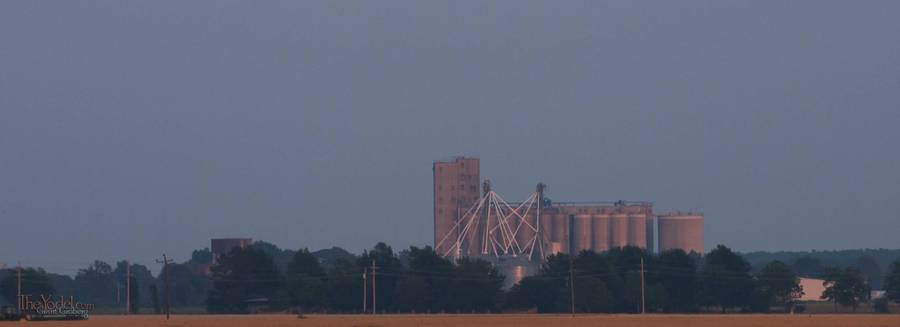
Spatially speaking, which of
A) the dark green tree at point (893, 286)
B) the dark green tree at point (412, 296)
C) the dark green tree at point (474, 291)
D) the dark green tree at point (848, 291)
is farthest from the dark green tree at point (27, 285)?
the dark green tree at point (893, 286)

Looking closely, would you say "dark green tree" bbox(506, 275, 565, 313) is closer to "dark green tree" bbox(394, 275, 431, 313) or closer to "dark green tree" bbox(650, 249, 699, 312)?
"dark green tree" bbox(394, 275, 431, 313)

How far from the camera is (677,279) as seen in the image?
486 ft

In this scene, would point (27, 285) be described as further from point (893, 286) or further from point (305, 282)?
point (893, 286)

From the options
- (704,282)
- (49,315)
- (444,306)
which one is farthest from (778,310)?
(49,315)

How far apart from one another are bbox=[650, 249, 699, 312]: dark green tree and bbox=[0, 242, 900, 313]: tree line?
0.30 ft

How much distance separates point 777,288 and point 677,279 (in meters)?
9.19

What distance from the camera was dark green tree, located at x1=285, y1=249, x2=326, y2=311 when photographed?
14738 cm

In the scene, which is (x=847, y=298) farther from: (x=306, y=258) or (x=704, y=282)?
(x=306, y=258)

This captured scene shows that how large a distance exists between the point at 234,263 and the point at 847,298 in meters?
60.4

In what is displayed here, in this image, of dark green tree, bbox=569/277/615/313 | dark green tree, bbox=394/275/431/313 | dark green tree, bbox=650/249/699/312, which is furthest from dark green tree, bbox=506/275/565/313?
dark green tree, bbox=650/249/699/312

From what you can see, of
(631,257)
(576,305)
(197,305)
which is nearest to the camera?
(576,305)

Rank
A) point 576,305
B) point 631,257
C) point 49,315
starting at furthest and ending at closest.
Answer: point 631,257 < point 576,305 < point 49,315

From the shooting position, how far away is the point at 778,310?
473ft

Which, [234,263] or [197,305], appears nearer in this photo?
[234,263]
